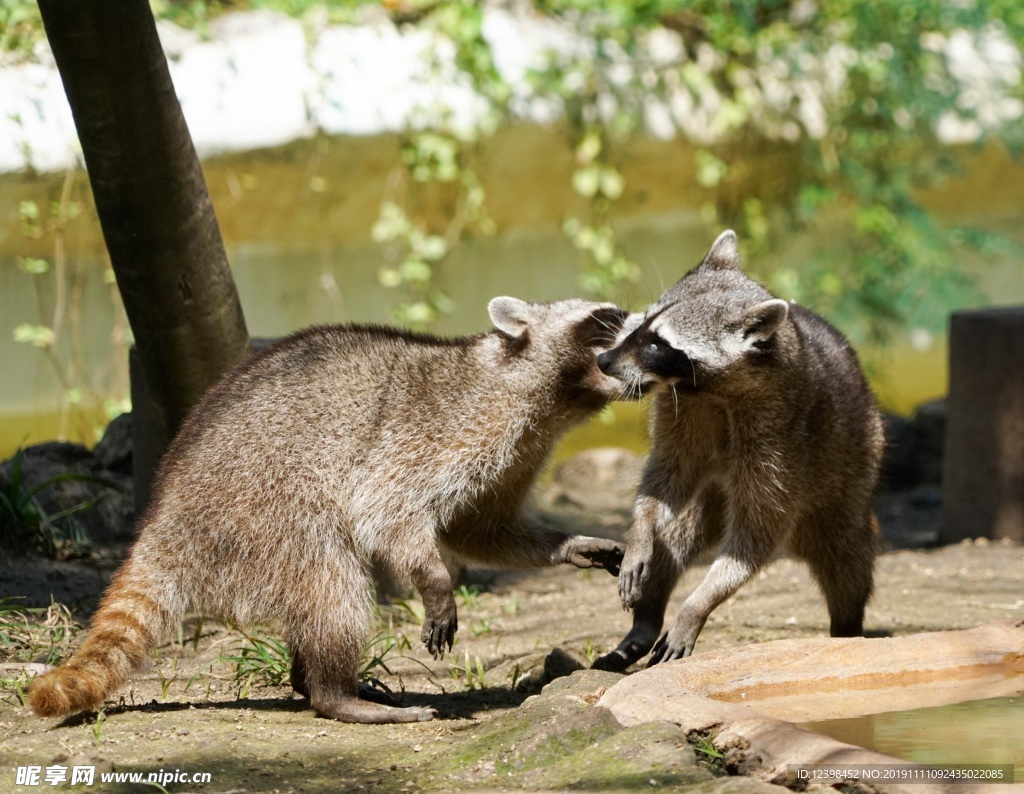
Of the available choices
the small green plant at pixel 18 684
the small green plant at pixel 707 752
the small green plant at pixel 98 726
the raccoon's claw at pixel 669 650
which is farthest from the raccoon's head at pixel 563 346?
the small green plant at pixel 18 684

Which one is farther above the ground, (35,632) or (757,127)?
(757,127)

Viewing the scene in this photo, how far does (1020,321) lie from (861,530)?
2485 mm

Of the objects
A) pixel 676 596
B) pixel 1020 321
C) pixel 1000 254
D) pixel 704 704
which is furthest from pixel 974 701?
pixel 1000 254

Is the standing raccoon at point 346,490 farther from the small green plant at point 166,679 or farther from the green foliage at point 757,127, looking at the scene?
the green foliage at point 757,127

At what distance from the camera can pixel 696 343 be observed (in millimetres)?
4395

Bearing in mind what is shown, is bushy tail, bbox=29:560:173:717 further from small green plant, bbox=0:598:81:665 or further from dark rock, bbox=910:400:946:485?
dark rock, bbox=910:400:946:485

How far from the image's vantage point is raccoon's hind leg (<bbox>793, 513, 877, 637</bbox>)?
4.89m

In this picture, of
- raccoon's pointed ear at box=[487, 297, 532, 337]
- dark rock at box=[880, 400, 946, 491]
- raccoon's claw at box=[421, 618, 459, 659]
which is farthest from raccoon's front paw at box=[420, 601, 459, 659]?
dark rock at box=[880, 400, 946, 491]

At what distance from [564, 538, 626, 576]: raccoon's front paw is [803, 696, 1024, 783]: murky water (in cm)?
118

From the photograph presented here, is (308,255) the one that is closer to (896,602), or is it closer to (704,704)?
(896,602)

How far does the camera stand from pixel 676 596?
239 inches

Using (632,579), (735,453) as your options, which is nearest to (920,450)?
(735,453)

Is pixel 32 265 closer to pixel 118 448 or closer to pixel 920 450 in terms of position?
pixel 118 448

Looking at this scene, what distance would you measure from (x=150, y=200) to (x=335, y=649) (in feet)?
5.87
